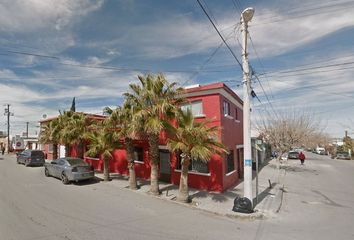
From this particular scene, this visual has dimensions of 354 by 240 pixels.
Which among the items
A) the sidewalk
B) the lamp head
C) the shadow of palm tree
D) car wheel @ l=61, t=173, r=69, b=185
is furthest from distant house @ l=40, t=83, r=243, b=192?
car wheel @ l=61, t=173, r=69, b=185

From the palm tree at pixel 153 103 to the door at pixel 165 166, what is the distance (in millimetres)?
3418

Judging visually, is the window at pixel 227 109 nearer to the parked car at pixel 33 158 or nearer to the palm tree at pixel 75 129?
the palm tree at pixel 75 129

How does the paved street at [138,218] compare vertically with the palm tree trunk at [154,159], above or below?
below

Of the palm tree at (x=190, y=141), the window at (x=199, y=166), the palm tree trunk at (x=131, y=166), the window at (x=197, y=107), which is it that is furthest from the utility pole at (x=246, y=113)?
the palm tree trunk at (x=131, y=166)

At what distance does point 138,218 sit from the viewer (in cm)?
928

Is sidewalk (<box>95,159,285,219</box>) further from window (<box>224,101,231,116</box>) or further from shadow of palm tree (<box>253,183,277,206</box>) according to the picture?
window (<box>224,101,231,116</box>)

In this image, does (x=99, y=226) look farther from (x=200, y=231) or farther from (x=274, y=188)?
(x=274, y=188)

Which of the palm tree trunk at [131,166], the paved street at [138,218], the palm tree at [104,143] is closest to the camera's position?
the paved street at [138,218]

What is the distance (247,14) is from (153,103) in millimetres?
5746

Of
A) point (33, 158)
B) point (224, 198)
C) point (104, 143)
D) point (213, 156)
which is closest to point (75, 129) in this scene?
point (104, 143)

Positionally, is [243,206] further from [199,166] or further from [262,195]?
[199,166]

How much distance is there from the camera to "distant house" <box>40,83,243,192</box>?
14062mm

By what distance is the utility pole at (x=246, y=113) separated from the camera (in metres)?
10.6

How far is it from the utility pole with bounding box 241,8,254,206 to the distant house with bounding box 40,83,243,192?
1970mm
